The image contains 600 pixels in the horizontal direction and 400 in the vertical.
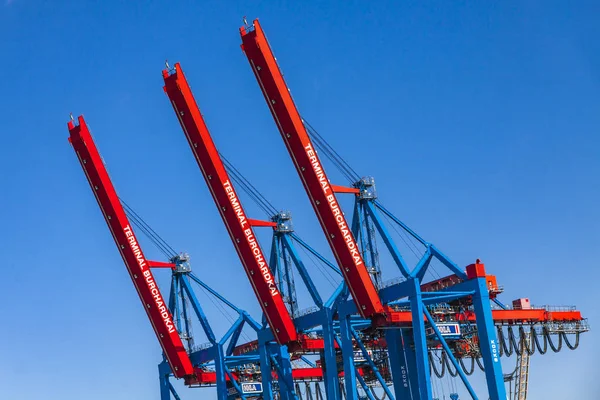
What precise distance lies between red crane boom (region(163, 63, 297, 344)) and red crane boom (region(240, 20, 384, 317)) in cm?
668

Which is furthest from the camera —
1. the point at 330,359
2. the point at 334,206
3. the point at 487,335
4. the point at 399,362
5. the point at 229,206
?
the point at 229,206

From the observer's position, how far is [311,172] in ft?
220

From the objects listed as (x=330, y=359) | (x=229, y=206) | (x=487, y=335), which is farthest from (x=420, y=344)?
(x=229, y=206)

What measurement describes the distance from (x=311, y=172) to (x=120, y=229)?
19.6 metres

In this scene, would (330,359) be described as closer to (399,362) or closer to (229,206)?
(399,362)

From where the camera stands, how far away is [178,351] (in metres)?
82.9

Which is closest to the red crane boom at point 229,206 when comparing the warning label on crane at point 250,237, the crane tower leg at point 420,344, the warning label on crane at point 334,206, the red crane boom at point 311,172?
the warning label on crane at point 250,237

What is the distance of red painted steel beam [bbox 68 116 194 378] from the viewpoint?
80.6 metres

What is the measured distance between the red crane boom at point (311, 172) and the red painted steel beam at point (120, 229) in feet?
58.8

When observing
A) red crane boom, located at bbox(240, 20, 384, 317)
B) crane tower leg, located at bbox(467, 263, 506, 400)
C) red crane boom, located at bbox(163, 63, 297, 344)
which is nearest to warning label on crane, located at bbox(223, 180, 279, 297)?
red crane boom, located at bbox(163, 63, 297, 344)

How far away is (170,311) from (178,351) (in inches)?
149

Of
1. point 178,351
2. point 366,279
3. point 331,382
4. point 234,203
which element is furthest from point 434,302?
point 178,351

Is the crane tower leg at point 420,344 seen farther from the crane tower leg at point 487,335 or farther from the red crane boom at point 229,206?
the red crane boom at point 229,206

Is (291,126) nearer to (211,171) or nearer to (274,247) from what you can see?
(211,171)
